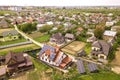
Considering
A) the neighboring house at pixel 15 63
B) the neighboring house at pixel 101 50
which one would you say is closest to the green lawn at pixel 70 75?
the neighboring house at pixel 15 63

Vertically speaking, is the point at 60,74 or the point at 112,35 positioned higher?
the point at 112,35

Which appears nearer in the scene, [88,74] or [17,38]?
[88,74]

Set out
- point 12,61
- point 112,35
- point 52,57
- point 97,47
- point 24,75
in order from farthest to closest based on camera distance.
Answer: point 112,35 < point 97,47 < point 52,57 < point 12,61 < point 24,75

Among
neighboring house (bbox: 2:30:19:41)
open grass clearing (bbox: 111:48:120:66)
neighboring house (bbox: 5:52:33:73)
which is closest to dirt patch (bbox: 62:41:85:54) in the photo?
open grass clearing (bbox: 111:48:120:66)

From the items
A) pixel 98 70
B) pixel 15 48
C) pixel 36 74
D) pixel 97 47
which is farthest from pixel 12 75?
pixel 97 47

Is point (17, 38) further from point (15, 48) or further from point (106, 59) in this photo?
point (106, 59)

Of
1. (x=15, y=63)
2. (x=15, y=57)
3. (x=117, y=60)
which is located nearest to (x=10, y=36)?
(x=15, y=57)

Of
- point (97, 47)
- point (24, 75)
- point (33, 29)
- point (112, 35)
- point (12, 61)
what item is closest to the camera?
point (24, 75)
